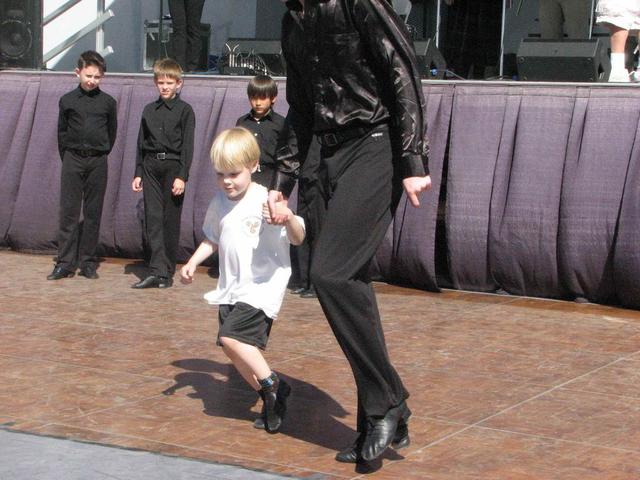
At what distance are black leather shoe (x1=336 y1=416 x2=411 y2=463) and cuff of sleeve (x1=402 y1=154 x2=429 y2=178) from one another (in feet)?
3.40

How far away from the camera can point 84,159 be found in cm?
995

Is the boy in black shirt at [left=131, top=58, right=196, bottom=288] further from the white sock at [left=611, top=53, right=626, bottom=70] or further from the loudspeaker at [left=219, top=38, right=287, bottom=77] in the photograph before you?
the white sock at [left=611, top=53, right=626, bottom=70]

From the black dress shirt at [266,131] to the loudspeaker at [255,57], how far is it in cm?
239

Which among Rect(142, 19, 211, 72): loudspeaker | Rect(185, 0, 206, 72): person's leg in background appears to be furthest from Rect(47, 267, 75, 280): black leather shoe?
Rect(142, 19, 211, 72): loudspeaker

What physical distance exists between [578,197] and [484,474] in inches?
173

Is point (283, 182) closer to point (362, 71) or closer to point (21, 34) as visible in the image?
point (362, 71)

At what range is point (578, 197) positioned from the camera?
8.79m

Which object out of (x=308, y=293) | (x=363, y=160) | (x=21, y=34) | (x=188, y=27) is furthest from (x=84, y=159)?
(x=363, y=160)

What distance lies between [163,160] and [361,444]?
530 centimetres

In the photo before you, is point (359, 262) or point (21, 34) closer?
point (359, 262)

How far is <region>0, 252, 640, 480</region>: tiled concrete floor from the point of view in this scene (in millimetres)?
5047

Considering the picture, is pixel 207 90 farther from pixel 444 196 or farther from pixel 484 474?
pixel 484 474

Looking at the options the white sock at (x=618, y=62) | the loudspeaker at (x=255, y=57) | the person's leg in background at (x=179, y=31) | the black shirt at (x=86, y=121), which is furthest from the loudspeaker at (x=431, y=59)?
the black shirt at (x=86, y=121)

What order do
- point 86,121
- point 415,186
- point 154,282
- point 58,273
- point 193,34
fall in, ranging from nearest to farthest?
point 415,186
point 154,282
point 58,273
point 86,121
point 193,34
